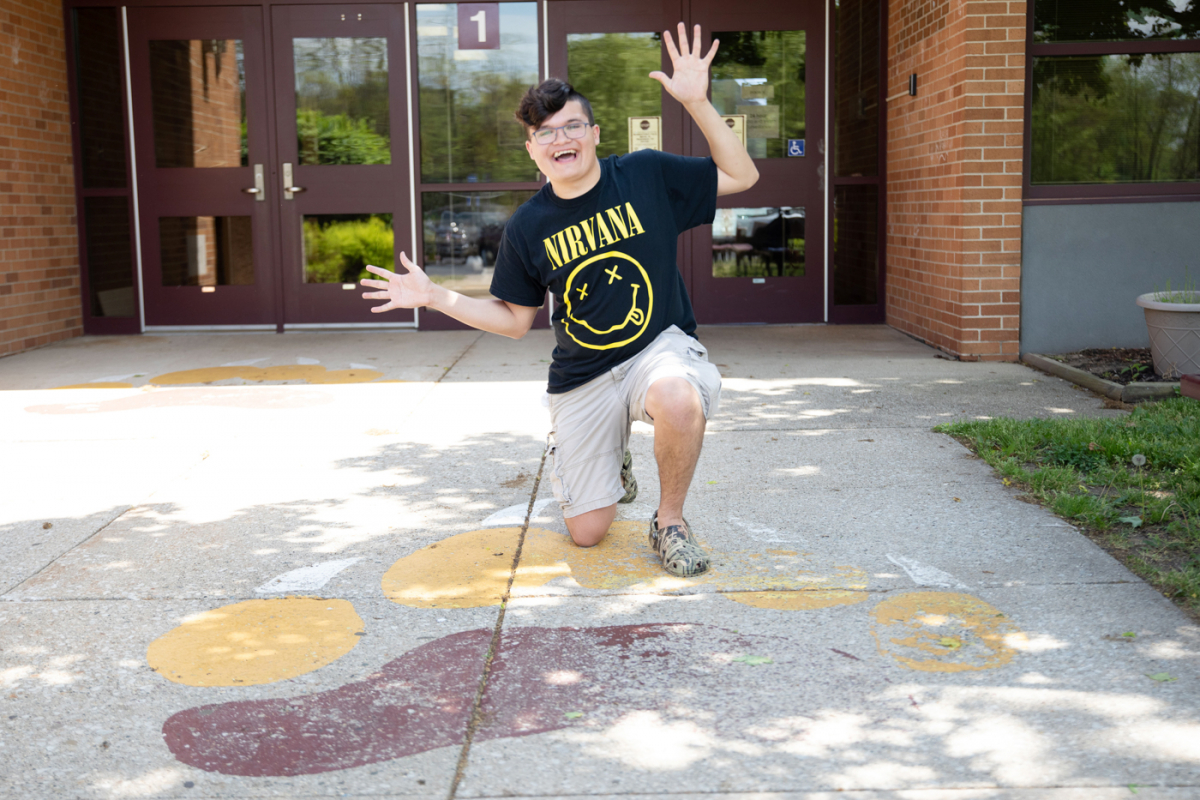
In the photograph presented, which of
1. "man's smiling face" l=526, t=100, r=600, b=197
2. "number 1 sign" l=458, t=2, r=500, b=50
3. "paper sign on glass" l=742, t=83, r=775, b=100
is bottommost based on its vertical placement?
"man's smiling face" l=526, t=100, r=600, b=197

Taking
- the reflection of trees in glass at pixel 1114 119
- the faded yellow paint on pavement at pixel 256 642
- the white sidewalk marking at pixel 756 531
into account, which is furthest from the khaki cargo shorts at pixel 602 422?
the reflection of trees in glass at pixel 1114 119

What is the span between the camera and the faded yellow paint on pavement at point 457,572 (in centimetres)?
349

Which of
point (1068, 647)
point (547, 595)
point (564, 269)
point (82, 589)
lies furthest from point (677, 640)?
point (82, 589)

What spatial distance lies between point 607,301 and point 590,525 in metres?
0.78

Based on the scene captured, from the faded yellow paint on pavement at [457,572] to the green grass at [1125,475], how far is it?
2056 millimetres

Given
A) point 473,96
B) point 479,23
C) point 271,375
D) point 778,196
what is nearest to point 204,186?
point 473,96

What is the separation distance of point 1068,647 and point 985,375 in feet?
14.5

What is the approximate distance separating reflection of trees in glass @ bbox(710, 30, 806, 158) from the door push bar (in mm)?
3737

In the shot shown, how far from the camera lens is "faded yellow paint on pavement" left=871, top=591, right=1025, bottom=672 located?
9.65 ft

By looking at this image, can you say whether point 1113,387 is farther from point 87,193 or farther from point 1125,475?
point 87,193

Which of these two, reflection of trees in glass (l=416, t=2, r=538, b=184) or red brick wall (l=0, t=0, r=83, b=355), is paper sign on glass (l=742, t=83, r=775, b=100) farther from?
red brick wall (l=0, t=0, r=83, b=355)

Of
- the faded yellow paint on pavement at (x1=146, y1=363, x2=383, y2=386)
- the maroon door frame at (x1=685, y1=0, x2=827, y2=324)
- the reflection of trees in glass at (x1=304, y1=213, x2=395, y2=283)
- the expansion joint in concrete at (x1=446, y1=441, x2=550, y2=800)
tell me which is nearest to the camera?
the expansion joint in concrete at (x1=446, y1=441, x2=550, y2=800)

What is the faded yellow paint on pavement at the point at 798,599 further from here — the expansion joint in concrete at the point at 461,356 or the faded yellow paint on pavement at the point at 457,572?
the expansion joint in concrete at the point at 461,356

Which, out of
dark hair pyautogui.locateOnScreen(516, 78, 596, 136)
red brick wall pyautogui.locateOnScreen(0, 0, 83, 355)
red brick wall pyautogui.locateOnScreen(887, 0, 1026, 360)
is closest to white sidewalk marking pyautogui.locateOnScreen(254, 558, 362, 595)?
dark hair pyautogui.locateOnScreen(516, 78, 596, 136)
